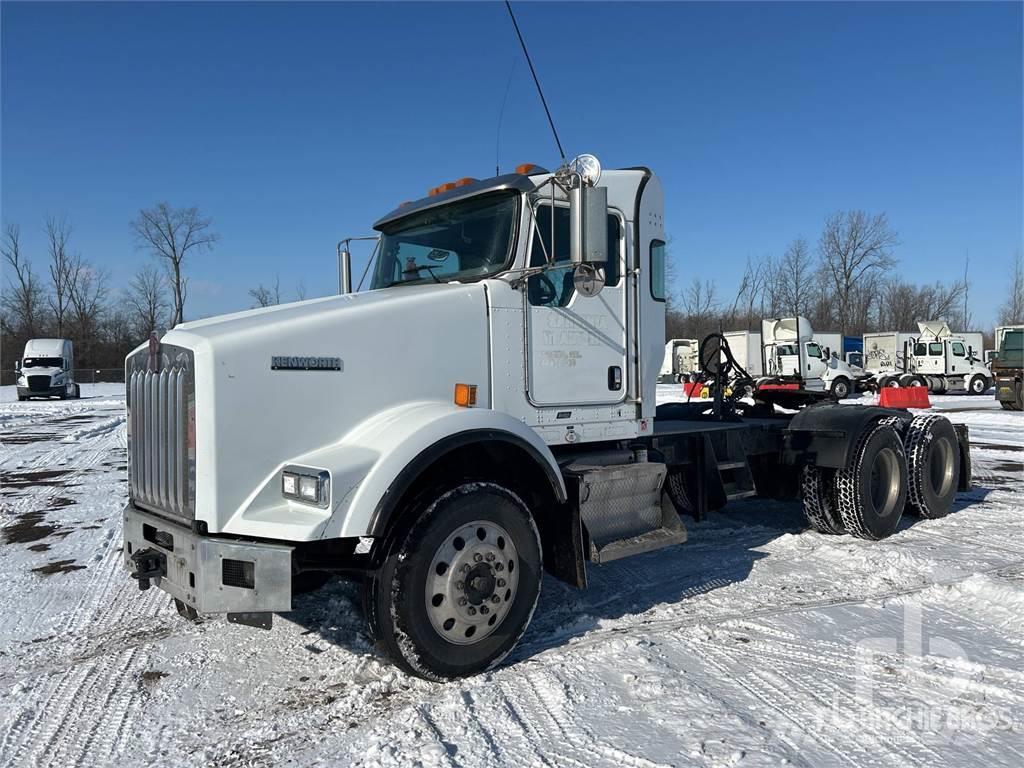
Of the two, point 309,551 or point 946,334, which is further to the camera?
point 946,334

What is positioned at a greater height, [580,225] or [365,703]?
[580,225]

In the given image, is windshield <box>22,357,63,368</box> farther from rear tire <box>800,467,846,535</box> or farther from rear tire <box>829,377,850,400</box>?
rear tire <box>800,467,846,535</box>

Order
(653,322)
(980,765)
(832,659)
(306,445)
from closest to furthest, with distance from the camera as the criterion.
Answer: (980,765)
(306,445)
(832,659)
(653,322)

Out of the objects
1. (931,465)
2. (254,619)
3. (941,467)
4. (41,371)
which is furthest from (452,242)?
(41,371)

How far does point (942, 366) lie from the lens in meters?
34.6

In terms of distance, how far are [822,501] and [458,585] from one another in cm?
439

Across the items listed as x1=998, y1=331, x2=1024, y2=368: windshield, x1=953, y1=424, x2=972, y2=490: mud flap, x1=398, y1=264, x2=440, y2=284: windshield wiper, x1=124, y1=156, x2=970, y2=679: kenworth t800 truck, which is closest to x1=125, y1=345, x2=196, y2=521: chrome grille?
x1=124, y1=156, x2=970, y2=679: kenworth t800 truck

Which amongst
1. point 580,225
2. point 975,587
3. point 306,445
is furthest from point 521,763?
point 975,587

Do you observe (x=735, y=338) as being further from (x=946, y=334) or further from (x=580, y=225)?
(x=580, y=225)

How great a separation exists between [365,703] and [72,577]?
353 cm

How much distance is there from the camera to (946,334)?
117 ft

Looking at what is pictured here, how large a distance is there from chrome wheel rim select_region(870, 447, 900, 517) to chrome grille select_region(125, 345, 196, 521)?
6202 mm

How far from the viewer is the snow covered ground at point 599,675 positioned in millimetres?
3252

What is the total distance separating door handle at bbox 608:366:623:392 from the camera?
5.20 metres
